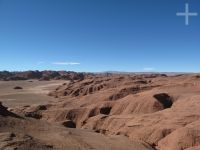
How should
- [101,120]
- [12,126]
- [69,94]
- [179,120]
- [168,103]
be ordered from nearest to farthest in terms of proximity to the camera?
[12,126] → [179,120] → [101,120] → [168,103] → [69,94]

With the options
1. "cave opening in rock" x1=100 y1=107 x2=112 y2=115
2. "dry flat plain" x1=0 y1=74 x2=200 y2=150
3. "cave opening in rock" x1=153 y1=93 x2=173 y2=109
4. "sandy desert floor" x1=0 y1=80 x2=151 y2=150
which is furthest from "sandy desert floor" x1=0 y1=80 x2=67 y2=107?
"sandy desert floor" x1=0 y1=80 x2=151 y2=150

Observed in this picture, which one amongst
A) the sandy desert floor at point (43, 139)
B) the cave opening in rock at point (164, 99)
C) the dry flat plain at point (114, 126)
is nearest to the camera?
the sandy desert floor at point (43, 139)

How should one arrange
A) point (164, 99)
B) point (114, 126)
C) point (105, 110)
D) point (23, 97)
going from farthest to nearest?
point (23, 97) < point (105, 110) < point (164, 99) < point (114, 126)

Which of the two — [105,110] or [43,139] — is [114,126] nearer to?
[105,110]

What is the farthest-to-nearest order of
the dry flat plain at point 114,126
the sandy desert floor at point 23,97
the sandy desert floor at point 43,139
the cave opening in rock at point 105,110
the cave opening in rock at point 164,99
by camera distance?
the sandy desert floor at point 23,97 < the cave opening in rock at point 105,110 < the cave opening in rock at point 164,99 < the dry flat plain at point 114,126 < the sandy desert floor at point 43,139

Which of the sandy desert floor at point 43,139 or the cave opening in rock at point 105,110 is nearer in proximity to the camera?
the sandy desert floor at point 43,139

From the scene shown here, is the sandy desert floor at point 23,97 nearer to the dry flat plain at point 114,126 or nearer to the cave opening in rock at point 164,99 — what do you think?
the dry flat plain at point 114,126

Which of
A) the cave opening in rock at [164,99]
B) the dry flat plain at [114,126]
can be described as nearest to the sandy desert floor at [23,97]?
the dry flat plain at [114,126]

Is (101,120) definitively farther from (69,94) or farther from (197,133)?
(69,94)

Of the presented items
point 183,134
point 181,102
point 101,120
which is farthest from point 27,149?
point 181,102

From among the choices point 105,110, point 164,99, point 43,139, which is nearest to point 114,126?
point 105,110

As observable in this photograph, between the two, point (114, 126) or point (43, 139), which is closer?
point (43, 139)
